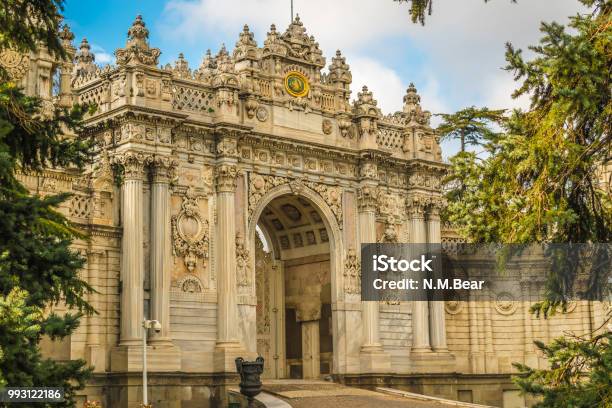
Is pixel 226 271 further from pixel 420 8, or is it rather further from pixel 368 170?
pixel 420 8

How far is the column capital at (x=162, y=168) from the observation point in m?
34.1

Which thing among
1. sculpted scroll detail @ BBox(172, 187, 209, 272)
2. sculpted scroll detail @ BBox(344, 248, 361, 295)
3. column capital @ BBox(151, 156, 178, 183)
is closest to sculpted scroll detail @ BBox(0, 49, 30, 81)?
column capital @ BBox(151, 156, 178, 183)

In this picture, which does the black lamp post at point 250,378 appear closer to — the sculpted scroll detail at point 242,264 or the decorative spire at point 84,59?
the sculpted scroll detail at point 242,264

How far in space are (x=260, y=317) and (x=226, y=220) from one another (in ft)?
20.9

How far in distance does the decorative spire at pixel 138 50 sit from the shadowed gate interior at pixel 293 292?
7550mm

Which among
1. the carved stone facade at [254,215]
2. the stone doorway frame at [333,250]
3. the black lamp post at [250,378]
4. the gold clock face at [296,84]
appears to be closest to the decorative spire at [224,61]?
the carved stone facade at [254,215]

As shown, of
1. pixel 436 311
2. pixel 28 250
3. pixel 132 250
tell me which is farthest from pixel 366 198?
pixel 28 250

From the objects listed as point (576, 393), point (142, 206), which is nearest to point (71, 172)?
point (142, 206)

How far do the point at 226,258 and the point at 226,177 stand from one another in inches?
104

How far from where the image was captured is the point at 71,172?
29.4m

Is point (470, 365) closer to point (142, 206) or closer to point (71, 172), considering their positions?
point (142, 206)

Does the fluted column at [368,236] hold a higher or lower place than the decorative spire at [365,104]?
lower

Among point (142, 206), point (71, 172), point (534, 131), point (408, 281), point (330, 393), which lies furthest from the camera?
point (408, 281)

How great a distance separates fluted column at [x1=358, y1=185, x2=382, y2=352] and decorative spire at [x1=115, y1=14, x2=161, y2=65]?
31.0ft
